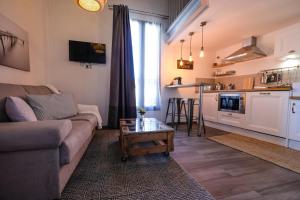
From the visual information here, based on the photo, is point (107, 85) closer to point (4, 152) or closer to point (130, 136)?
point (130, 136)

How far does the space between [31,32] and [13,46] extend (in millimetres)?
691

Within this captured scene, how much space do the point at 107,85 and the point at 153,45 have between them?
1.52 metres

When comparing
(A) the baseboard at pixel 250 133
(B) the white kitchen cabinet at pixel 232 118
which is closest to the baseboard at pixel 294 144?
(A) the baseboard at pixel 250 133

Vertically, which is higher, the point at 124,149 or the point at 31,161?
the point at 31,161

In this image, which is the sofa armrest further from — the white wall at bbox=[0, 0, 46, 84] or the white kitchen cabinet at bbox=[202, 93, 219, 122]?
the white kitchen cabinet at bbox=[202, 93, 219, 122]

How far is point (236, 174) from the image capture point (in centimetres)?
151

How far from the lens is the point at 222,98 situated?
3414 mm

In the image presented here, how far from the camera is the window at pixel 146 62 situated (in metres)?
3.61

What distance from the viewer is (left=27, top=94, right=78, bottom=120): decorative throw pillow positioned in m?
1.66

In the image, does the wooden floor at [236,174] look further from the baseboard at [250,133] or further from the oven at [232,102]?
the oven at [232,102]

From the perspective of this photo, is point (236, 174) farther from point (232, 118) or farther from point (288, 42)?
point (288, 42)

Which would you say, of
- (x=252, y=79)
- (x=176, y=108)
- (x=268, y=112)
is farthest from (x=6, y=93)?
(x=252, y=79)

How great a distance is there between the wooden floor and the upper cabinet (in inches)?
81.0

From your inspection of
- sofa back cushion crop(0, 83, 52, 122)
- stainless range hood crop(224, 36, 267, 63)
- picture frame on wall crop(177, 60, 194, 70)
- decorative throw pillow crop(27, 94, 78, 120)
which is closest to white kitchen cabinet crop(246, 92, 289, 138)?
stainless range hood crop(224, 36, 267, 63)
